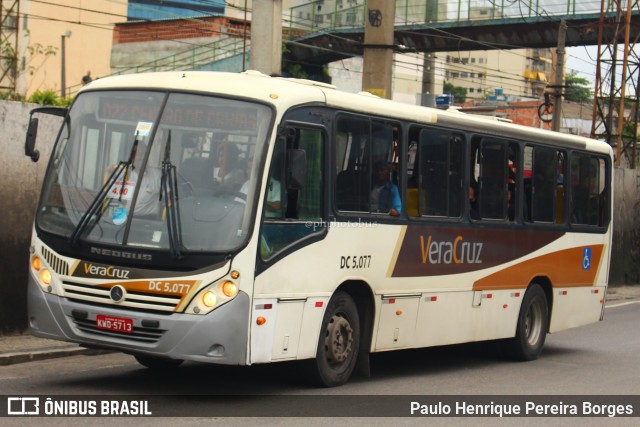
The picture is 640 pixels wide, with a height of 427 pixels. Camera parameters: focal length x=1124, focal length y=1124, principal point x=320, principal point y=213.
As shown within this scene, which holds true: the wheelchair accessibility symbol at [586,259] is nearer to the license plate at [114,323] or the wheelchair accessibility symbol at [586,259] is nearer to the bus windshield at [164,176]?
the bus windshield at [164,176]

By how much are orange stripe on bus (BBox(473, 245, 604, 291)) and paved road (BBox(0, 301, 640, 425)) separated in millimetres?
1022

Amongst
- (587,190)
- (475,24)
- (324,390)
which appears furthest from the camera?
(475,24)

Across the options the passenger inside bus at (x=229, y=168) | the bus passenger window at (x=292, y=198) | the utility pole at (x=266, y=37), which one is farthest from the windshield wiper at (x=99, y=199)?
the utility pole at (x=266, y=37)

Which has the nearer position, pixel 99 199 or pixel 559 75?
pixel 99 199

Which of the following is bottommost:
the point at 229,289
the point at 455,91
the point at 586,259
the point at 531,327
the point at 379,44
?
the point at 531,327

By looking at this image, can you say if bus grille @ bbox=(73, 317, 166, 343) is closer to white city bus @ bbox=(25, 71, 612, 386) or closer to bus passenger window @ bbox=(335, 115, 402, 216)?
white city bus @ bbox=(25, 71, 612, 386)

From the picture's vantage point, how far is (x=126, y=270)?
9.36 m

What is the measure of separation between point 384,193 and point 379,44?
10.2 m

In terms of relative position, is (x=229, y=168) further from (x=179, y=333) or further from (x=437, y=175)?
(x=437, y=175)

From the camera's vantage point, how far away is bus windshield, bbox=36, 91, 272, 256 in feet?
30.9

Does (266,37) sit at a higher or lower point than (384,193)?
higher

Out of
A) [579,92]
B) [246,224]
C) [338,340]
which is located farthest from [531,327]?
[579,92]

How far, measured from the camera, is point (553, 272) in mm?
15242

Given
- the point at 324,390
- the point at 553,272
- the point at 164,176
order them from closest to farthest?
the point at 164,176 → the point at 324,390 → the point at 553,272
